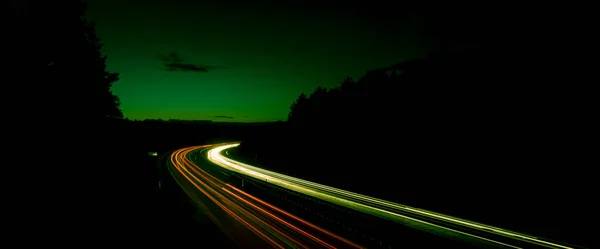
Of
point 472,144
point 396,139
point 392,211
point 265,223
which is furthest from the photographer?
point 396,139

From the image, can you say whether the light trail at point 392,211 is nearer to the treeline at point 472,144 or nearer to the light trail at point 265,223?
the treeline at point 472,144

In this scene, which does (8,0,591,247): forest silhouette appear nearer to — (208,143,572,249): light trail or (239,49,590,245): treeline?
(239,49,590,245): treeline

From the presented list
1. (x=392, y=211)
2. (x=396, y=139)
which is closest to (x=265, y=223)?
(x=392, y=211)

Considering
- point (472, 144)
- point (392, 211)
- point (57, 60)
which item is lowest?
point (392, 211)

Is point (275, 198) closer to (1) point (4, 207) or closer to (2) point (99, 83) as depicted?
(2) point (99, 83)

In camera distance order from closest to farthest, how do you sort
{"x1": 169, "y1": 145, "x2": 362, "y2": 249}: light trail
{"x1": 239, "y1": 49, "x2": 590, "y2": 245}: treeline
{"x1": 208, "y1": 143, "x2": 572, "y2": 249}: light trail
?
{"x1": 208, "y1": 143, "x2": 572, "y2": 249}: light trail → {"x1": 169, "y1": 145, "x2": 362, "y2": 249}: light trail → {"x1": 239, "y1": 49, "x2": 590, "y2": 245}: treeline

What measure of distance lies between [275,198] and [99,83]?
12.2 metres

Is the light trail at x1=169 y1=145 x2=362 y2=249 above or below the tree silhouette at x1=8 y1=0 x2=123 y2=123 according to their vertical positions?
below

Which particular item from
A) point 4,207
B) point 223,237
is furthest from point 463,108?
point 4,207

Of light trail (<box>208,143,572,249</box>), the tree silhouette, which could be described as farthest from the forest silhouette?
light trail (<box>208,143,572,249</box>)

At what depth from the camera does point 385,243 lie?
11773 mm

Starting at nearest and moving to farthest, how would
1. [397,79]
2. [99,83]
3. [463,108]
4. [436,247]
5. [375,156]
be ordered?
[436,247]
[99,83]
[463,108]
[375,156]
[397,79]

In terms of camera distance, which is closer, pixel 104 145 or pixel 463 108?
pixel 104 145

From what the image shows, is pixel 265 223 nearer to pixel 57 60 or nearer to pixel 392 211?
pixel 392 211
